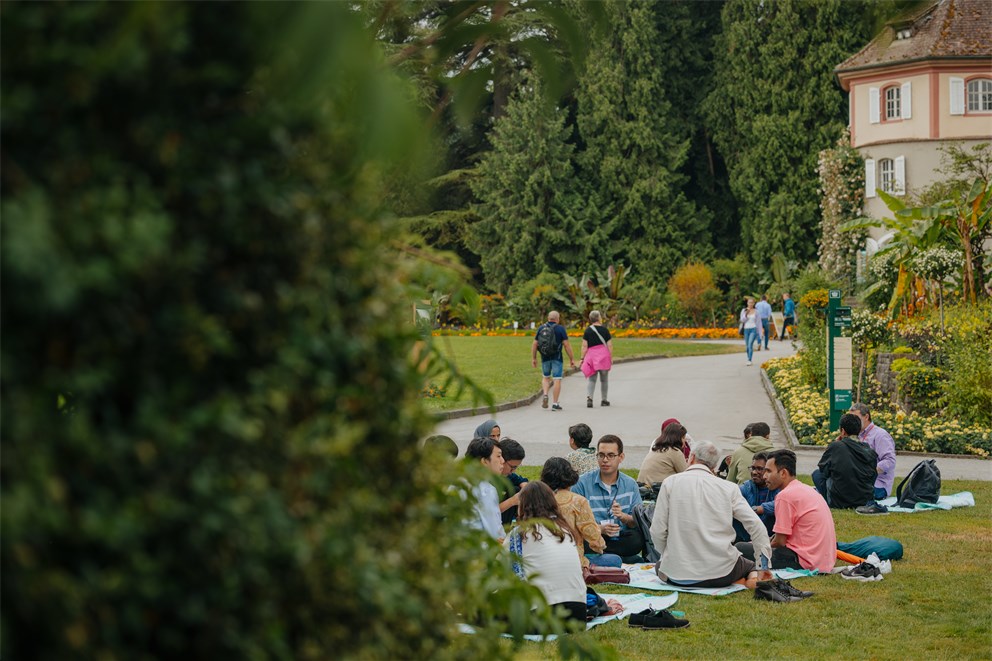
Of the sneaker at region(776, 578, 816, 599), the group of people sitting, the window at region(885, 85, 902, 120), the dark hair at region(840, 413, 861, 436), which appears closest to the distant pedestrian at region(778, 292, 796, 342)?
the window at region(885, 85, 902, 120)

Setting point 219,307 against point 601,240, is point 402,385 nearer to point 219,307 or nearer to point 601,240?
point 219,307

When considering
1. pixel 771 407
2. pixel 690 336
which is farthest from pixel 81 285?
pixel 690 336

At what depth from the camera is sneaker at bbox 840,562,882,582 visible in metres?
9.27

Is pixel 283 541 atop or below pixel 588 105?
below

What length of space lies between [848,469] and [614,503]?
3.56 m

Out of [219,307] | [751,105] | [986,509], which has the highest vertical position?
[751,105]

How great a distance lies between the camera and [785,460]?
31.3ft

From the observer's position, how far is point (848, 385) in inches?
650

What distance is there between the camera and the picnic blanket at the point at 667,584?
891cm

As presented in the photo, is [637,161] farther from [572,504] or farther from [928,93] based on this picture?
[572,504]

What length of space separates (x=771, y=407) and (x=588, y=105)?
112 ft

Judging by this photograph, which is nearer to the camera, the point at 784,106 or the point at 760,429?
the point at 760,429

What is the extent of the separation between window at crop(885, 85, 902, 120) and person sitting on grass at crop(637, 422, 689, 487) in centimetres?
3383

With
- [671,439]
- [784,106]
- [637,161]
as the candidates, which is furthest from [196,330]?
[637,161]
